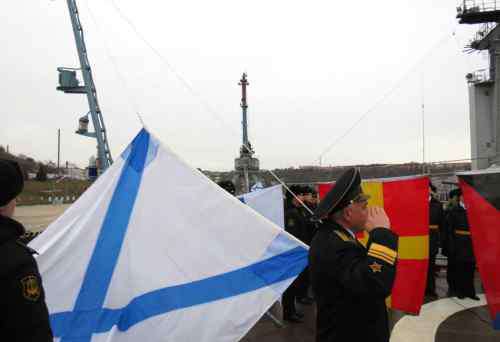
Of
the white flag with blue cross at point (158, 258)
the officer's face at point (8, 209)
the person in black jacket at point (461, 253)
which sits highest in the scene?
the officer's face at point (8, 209)

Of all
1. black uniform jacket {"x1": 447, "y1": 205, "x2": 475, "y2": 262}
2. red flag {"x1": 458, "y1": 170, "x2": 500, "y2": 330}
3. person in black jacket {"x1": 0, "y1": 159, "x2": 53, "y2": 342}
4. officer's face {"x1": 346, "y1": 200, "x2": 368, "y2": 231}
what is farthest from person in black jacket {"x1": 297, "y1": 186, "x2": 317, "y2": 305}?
person in black jacket {"x1": 0, "y1": 159, "x2": 53, "y2": 342}

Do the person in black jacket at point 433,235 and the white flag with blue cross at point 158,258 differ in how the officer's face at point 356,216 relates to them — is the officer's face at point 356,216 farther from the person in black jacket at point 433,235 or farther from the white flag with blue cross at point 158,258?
the person in black jacket at point 433,235

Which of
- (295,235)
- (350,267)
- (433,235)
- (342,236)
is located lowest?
(433,235)

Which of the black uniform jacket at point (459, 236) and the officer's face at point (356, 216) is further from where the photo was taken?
the black uniform jacket at point (459, 236)

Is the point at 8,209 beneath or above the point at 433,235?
above

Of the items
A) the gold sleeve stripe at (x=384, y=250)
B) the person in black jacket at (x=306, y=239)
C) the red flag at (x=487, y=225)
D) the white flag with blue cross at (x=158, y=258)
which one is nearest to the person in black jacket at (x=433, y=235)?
the person in black jacket at (x=306, y=239)

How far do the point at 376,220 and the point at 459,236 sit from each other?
6.10 meters

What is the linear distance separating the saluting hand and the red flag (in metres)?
2.31

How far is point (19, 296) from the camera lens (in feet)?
5.29

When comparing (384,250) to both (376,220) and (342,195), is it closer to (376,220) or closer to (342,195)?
(376,220)

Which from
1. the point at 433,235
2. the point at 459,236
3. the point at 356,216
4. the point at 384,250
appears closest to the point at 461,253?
the point at 459,236

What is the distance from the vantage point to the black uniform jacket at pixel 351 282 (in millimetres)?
1923

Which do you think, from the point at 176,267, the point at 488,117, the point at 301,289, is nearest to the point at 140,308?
the point at 176,267

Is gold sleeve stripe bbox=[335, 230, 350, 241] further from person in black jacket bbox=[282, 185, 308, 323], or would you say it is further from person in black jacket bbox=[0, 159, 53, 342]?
person in black jacket bbox=[282, 185, 308, 323]
